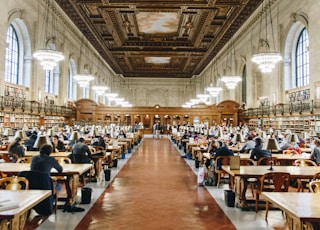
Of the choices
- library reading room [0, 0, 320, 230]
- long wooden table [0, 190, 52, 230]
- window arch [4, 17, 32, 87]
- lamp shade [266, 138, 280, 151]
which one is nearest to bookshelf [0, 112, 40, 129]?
library reading room [0, 0, 320, 230]

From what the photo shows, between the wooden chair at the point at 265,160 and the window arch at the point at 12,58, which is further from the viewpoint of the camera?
the window arch at the point at 12,58

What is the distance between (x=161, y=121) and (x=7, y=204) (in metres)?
31.6

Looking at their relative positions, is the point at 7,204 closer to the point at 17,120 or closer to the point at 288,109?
the point at 17,120

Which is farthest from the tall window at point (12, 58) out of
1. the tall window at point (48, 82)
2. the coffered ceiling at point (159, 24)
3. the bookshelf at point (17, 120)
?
the tall window at point (48, 82)

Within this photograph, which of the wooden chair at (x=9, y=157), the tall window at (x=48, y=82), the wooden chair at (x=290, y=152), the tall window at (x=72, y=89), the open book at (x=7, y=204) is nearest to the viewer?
the open book at (x=7, y=204)

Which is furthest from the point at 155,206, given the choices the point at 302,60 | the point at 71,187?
the point at 302,60

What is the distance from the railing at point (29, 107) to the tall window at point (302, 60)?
14.7 metres

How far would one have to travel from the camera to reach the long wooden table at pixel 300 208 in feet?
9.28

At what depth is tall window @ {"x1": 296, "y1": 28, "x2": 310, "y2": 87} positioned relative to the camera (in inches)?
649

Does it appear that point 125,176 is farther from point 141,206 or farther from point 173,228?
point 173,228

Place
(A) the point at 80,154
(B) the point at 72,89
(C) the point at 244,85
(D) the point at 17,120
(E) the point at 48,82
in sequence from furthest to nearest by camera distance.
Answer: (B) the point at 72,89 < (C) the point at 244,85 < (E) the point at 48,82 < (D) the point at 17,120 < (A) the point at 80,154

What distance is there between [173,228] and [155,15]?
17.1 m

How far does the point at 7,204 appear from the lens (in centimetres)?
305

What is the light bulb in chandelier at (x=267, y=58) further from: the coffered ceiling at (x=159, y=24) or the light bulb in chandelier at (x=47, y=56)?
the light bulb in chandelier at (x=47, y=56)
